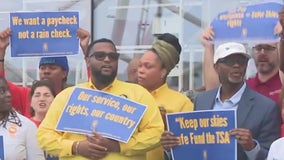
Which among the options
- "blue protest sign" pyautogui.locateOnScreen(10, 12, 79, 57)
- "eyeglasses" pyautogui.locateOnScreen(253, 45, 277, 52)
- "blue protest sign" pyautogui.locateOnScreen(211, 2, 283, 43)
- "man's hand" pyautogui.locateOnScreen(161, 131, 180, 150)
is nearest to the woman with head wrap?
"blue protest sign" pyautogui.locateOnScreen(211, 2, 283, 43)

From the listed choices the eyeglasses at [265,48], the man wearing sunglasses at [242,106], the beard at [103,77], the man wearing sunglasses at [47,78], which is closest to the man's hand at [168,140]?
the man wearing sunglasses at [242,106]

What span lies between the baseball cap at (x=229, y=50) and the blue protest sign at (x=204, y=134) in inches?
15.5

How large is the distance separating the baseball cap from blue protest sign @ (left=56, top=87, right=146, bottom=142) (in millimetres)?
597

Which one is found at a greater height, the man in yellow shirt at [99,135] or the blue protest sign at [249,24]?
the blue protest sign at [249,24]

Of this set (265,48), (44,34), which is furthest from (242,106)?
(44,34)

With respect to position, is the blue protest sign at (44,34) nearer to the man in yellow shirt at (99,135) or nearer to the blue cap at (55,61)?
the blue cap at (55,61)

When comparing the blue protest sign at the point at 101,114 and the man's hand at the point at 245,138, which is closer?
the man's hand at the point at 245,138

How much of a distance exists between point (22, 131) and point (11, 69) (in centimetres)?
324

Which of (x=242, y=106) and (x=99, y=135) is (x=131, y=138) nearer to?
(x=99, y=135)

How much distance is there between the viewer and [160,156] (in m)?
5.68

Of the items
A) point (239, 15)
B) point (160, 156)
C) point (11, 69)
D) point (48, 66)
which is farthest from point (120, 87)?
point (11, 69)

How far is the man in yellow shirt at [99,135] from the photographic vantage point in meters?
5.20

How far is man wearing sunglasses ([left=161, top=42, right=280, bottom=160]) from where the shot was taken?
16.5 feet

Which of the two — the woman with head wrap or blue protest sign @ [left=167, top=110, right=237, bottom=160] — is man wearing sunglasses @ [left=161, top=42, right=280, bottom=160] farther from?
the woman with head wrap
